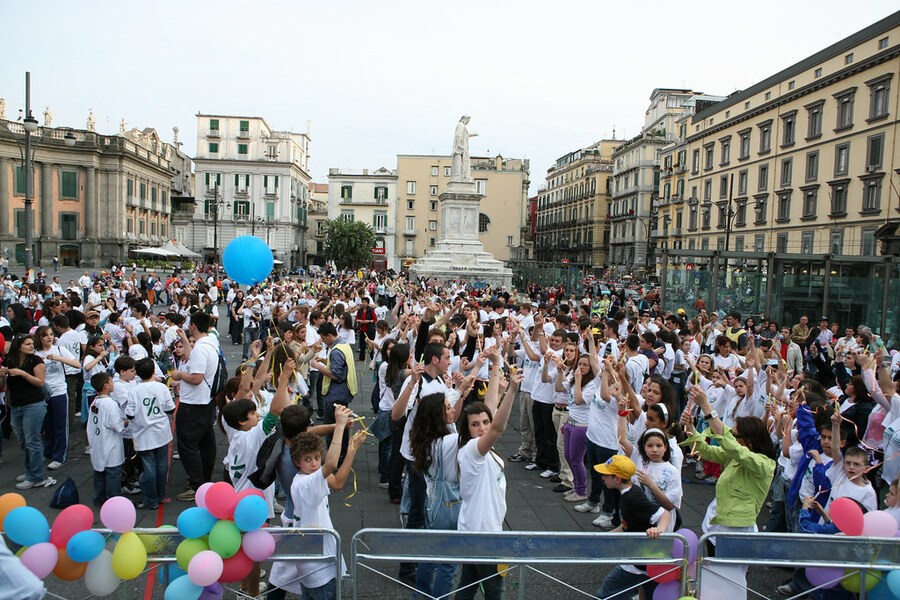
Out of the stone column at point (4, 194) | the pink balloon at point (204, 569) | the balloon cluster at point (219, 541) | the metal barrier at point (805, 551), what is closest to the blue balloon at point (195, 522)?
the balloon cluster at point (219, 541)

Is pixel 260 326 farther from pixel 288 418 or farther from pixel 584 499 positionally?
pixel 288 418

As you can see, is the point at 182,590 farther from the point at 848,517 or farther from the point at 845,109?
the point at 845,109

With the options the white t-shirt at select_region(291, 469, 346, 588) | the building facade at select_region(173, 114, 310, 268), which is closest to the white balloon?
the white t-shirt at select_region(291, 469, 346, 588)

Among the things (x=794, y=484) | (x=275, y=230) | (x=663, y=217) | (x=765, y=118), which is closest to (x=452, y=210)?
(x=765, y=118)

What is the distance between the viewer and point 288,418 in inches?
168

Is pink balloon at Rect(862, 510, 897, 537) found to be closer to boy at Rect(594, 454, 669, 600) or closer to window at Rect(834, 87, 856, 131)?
boy at Rect(594, 454, 669, 600)

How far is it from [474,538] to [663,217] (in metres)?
55.2

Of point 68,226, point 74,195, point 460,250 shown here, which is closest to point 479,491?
point 460,250

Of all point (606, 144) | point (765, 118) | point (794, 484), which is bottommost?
point (794, 484)

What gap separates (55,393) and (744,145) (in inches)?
1700

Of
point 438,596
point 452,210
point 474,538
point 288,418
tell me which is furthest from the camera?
point 452,210

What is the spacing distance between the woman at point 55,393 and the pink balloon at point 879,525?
7.57 m

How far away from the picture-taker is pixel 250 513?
346 centimetres

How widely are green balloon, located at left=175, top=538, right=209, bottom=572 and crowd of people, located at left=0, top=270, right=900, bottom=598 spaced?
0.49m
